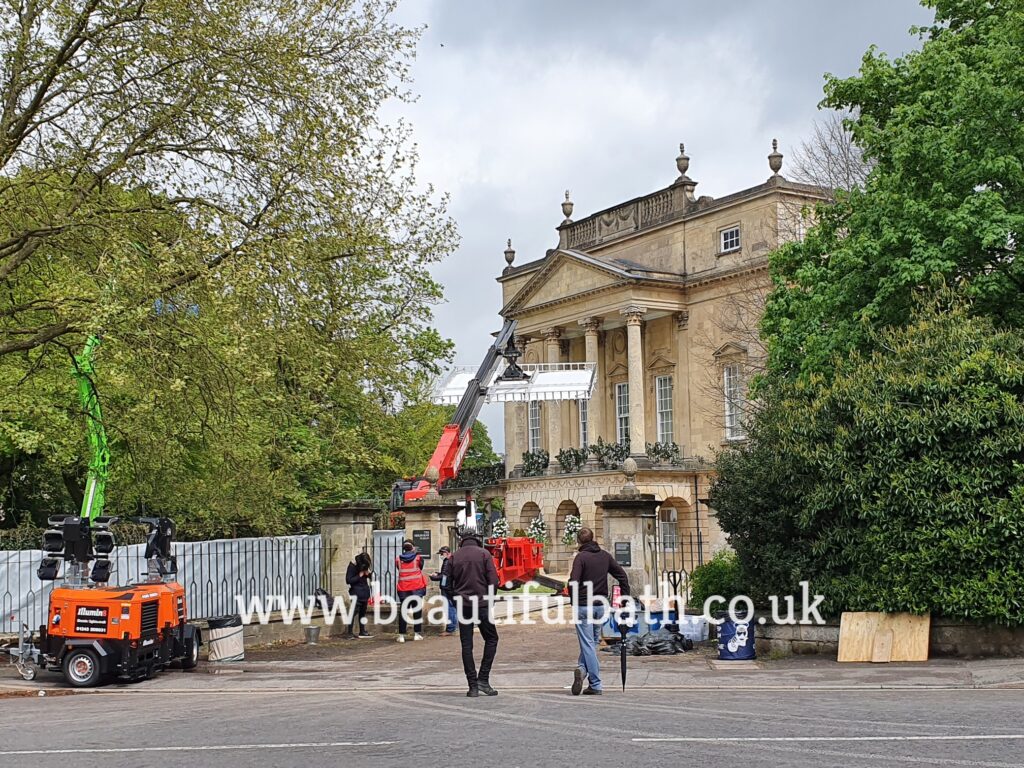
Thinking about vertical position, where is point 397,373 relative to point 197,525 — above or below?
above

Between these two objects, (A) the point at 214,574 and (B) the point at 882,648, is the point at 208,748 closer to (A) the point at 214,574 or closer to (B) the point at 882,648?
(B) the point at 882,648

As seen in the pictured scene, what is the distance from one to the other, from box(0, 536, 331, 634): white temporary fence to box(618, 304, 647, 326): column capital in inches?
966

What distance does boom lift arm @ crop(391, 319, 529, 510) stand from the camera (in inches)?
1227

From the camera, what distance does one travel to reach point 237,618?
58.7 ft

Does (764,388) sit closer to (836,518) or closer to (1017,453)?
(836,518)

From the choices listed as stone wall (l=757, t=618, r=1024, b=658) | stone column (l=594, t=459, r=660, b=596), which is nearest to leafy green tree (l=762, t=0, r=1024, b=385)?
stone column (l=594, t=459, r=660, b=596)

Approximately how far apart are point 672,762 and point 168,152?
45.0ft

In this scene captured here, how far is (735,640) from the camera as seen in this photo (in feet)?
52.2

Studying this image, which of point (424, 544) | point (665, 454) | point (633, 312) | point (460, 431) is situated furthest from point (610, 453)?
point (424, 544)

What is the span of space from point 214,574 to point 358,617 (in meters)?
3.20

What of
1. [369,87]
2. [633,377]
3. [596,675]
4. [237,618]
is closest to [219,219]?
A: [369,87]

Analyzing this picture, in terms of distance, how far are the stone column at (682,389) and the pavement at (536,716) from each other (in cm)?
2895

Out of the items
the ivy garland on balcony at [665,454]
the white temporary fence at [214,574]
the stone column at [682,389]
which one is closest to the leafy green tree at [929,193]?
the white temporary fence at [214,574]

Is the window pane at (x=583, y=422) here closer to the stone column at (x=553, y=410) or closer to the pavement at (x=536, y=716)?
the stone column at (x=553, y=410)
